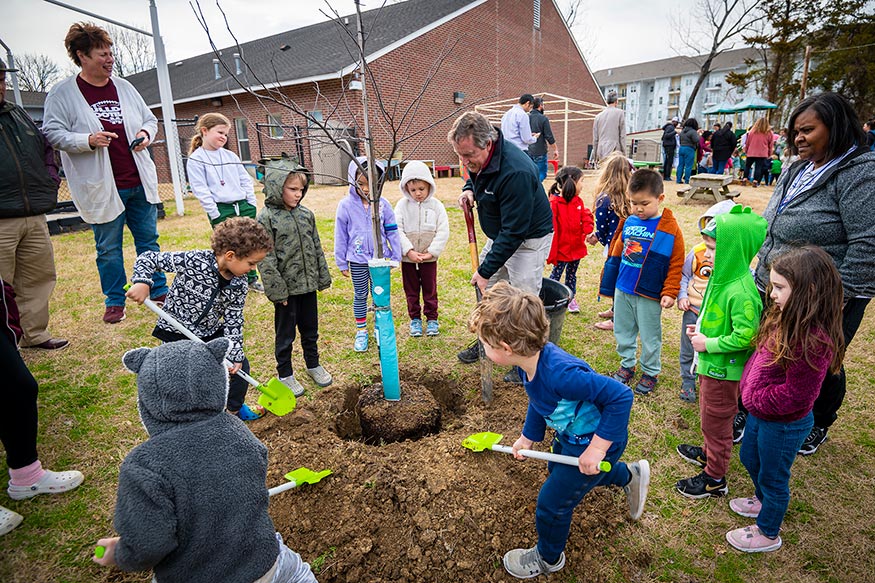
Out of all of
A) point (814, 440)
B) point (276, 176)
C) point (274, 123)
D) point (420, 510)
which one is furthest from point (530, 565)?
point (274, 123)

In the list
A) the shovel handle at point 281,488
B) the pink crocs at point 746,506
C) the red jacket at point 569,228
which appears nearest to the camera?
the shovel handle at point 281,488

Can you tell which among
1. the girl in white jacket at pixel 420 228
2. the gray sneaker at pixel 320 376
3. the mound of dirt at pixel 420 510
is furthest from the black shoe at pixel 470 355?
the gray sneaker at pixel 320 376

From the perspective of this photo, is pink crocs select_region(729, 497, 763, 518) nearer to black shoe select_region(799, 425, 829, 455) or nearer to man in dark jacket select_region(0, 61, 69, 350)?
black shoe select_region(799, 425, 829, 455)

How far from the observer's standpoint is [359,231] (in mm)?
4406

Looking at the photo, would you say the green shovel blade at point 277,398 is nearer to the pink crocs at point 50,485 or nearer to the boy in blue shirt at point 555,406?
the pink crocs at point 50,485

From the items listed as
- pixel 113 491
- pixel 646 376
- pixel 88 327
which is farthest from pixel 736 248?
pixel 88 327

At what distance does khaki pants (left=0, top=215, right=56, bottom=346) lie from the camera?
3938mm

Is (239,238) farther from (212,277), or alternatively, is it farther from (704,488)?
(704,488)

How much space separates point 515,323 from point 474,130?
181 cm

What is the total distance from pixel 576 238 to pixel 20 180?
5.07 m

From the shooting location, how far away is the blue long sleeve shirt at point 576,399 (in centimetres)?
189

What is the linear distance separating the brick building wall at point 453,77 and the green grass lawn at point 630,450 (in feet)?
37.1

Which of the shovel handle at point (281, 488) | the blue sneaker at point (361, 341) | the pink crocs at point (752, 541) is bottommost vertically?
the pink crocs at point (752, 541)

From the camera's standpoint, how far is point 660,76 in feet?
174
